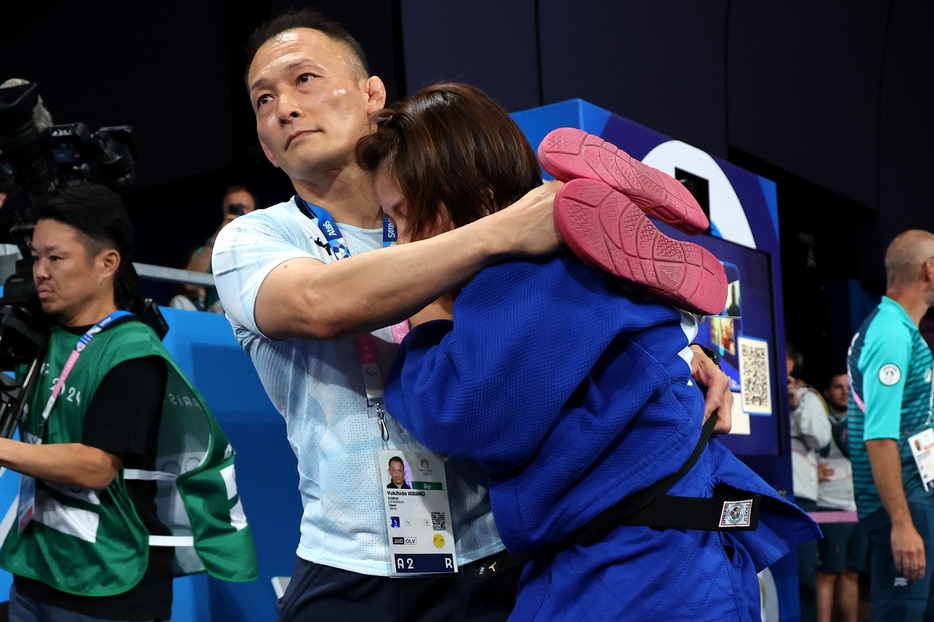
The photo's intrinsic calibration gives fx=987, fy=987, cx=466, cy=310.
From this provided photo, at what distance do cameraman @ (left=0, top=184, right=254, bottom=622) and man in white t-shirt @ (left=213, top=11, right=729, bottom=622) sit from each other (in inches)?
42.0

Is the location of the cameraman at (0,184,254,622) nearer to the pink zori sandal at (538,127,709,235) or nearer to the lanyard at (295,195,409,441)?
the lanyard at (295,195,409,441)

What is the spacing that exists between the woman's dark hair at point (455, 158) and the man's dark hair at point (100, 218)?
61.4 inches

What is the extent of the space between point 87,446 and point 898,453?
277cm

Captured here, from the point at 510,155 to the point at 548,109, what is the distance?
5.92 ft

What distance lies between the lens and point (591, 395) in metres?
1.15

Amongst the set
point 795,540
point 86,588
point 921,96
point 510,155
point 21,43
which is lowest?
point 86,588

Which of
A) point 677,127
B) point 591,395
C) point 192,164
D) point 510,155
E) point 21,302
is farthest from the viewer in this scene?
point 192,164

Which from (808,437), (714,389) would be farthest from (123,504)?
(808,437)

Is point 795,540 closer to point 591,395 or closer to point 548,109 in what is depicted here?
point 591,395

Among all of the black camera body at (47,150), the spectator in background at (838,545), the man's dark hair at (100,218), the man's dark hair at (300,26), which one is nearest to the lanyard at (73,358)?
the man's dark hair at (100,218)

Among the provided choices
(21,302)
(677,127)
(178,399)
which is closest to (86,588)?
→ (178,399)

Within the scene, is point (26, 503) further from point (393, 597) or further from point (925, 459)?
point (925, 459)

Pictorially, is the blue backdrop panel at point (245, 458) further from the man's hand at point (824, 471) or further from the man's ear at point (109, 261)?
the man's hand at point (824, 471)

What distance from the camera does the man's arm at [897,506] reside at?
349 centimetres
